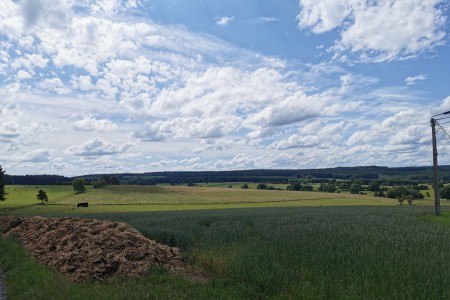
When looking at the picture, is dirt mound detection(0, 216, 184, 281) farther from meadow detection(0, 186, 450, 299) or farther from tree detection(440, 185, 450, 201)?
tree detection(440, 185, 450, 201)

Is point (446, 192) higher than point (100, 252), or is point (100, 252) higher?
→ point (100, 252)

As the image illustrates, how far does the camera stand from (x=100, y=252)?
16469 millimetres

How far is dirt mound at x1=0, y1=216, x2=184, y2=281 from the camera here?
49.5 ft

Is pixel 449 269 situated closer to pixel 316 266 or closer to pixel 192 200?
pixel 316 266

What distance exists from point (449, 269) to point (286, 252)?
559 cm

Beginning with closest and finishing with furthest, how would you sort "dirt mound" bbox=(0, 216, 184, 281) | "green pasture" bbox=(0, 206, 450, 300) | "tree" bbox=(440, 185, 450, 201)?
"green pasture" bbox=(0, 206, 450, 300), "dirt mound" bbox=(0, 216, 184, 281), "tree" bbox=(440, 185, 450, 201)

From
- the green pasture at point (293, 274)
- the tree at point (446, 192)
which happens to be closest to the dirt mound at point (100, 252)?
the green pasture at point (293, 274)

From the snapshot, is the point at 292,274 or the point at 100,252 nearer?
the point at 292,274

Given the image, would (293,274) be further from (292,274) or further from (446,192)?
(446,192)

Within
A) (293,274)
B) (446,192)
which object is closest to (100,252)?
(293,274)

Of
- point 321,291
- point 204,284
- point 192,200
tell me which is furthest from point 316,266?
point 192,200

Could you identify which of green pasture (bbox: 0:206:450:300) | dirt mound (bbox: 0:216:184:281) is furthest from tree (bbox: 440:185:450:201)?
dirt mound (bbox: 0:216:184:281)

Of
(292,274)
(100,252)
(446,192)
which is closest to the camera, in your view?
(292,274)

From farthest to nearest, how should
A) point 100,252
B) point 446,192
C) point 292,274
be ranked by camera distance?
point 446,192 < point 100,252 < point 292,274
